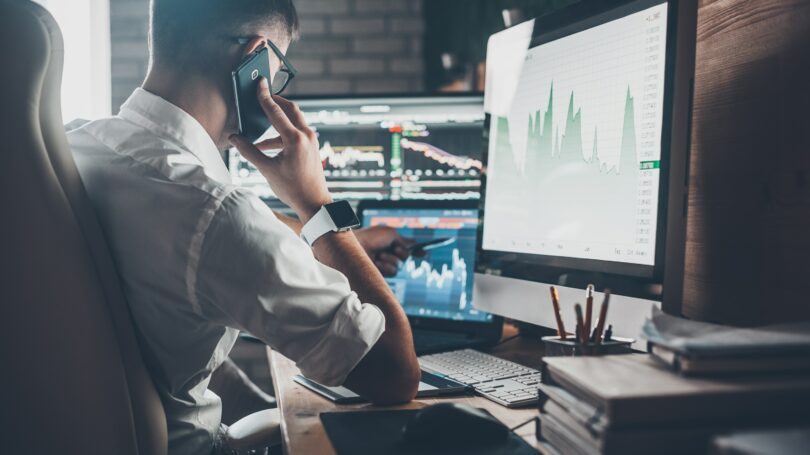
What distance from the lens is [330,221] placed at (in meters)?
1.00

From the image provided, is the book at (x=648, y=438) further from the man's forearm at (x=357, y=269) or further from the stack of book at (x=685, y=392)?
the man's forearm at (x=357, y=269)

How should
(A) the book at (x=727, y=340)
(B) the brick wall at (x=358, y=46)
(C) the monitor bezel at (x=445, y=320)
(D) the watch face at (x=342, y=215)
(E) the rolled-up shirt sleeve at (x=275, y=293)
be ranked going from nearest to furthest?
1. (A) the book at (x=727, y=340)
2. (E) the rolled-up shirt sleeve at (x=275, y=293)
3. (D) the watch face at (x=342, y=215)
4. (C) the monitor bezel at (x=445, y=320)
5. (B) the brick wall at (x=358, y=46)

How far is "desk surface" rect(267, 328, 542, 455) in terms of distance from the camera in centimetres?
71

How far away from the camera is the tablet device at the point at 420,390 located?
88cm

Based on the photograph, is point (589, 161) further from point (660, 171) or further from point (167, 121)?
point (167, 121)

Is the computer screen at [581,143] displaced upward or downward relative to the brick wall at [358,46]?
downward

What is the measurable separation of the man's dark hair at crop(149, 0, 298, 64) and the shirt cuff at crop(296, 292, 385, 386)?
1.40 ft

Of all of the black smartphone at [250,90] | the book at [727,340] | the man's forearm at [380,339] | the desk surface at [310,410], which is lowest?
the desk surface at [310,410]

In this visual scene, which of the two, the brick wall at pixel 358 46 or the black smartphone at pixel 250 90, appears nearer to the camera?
the black smartphone at pixel 250 90

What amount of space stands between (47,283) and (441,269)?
86 cm

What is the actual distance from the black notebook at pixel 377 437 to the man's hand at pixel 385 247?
602 mm

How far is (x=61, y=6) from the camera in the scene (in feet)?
8.32

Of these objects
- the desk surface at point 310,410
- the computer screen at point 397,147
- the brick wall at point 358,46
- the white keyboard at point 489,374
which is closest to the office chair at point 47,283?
the desk surface at point 310,410

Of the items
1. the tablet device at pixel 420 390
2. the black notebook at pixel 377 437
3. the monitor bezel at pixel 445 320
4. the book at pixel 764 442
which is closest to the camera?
the book at pixel 764 442
